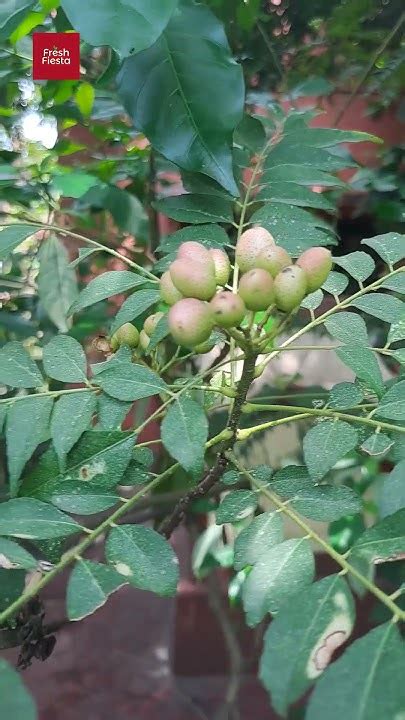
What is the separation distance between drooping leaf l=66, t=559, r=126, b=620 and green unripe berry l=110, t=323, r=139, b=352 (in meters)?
0.18

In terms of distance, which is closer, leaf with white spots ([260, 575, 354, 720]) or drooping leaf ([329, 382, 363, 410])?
leaf with white spots ([260, 575, 354, 720])

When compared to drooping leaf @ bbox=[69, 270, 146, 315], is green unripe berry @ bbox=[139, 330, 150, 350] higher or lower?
lower

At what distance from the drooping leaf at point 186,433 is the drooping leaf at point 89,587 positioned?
7 centimetres

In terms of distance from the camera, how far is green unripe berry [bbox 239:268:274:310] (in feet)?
1.12

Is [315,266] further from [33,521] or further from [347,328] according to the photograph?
[33,521]

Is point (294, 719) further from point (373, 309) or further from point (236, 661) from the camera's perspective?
point (373, 309)

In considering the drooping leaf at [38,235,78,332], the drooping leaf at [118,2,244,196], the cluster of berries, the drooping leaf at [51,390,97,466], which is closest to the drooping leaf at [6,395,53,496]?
the drooping leaf at [51,390,97,466]

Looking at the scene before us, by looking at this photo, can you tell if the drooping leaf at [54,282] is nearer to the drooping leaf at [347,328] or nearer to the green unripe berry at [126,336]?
the green unripe berry at [126,336]

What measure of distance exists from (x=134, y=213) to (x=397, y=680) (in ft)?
2.11

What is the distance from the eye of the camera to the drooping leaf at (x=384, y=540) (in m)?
0.33

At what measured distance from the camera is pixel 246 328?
36 centimetres

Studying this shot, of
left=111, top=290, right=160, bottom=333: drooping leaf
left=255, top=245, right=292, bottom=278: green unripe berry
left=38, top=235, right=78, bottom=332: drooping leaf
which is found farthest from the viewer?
left=38, top=235, right=78, bottom=332: drooping leaf

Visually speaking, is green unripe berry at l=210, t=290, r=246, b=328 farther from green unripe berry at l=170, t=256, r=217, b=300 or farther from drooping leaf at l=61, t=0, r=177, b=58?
drooping leaf at l=61, t=0, r=177, b=58

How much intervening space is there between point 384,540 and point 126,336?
0.78ft
